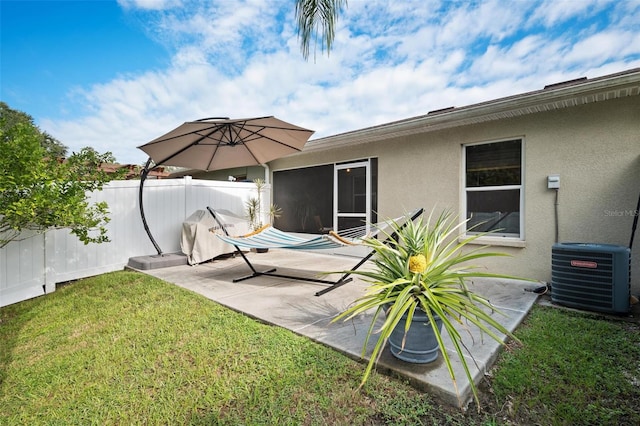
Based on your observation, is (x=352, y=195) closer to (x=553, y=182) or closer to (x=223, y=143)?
(x=223, y=143)

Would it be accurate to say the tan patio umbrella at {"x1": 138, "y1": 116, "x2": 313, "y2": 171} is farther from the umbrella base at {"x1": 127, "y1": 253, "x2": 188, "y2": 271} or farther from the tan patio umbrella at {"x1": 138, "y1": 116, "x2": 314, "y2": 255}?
the umbrella base at {"x1": 127, "y1": 253, "x2": 188, "y2": 271}

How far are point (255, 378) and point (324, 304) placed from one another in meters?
1.61

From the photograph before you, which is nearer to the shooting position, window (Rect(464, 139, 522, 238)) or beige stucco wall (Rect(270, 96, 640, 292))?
beige stucco wall (Rect(270, 96, 640, 292))

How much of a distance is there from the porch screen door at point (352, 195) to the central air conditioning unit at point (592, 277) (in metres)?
3.69

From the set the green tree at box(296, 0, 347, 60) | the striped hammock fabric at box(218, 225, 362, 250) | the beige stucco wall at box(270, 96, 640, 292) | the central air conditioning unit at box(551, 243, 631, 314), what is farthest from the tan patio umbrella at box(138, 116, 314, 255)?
the central air conditioning unit at box(551, 243, 631, 314)

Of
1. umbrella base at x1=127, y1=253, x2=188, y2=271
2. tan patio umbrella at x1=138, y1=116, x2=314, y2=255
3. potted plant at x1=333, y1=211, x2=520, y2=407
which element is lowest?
umbrella base at x1=127, y1=253, x2=188, y2=271

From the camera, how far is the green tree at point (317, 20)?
3984 mm

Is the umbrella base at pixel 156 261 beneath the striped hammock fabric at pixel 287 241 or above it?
beneath

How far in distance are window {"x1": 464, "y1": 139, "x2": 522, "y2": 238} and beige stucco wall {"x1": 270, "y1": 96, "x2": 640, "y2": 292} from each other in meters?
0.17

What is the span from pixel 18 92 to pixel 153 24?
1021 centimetres

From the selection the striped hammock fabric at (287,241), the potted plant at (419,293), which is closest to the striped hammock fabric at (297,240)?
the striped hammock fabric at (287,241)

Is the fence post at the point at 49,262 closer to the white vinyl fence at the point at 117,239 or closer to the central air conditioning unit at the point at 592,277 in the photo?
the white vinyl fence at the point at 117,239

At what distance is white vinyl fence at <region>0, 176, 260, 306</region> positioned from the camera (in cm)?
448

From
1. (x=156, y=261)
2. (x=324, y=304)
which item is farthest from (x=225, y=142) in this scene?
(x=324, y=304)
